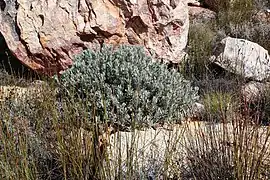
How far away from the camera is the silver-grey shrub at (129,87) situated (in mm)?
4523

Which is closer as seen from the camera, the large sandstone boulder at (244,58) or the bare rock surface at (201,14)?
the large sandstone boulder at (244,58)

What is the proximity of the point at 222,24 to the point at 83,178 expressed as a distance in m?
6.03

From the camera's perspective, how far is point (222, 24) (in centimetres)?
847

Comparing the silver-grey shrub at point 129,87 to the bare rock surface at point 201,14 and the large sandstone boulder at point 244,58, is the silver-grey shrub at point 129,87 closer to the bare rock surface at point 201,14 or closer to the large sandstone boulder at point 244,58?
the large sandstone boulder at point 244,58

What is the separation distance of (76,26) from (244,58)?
2118 millimetres

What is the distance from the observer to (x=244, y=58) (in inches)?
243

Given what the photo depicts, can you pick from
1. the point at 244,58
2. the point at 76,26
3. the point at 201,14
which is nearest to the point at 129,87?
the point at 76,26

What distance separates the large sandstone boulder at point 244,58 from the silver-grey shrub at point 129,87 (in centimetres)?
125

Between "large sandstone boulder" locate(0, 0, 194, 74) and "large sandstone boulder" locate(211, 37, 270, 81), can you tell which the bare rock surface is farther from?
"large sandstone boulder" locate(0, 0, 194, 74)

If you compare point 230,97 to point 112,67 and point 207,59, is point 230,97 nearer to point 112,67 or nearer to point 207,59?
point 112,67

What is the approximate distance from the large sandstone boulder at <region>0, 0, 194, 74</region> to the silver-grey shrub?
0.78 meters

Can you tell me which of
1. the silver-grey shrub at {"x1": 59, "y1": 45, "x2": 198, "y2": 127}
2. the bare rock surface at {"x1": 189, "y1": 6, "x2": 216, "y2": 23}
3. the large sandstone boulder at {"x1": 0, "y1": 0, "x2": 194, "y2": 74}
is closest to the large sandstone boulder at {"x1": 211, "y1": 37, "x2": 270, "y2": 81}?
the large sandstone boulder at {"x1": 0, "y1": 0, "x2": 194, "y2": 74}

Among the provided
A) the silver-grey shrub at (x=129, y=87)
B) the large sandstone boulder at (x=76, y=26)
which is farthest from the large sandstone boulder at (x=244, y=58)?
the silver-grey shrub at (x=129, y=87)

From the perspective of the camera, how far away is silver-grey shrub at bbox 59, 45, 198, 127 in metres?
4.52
